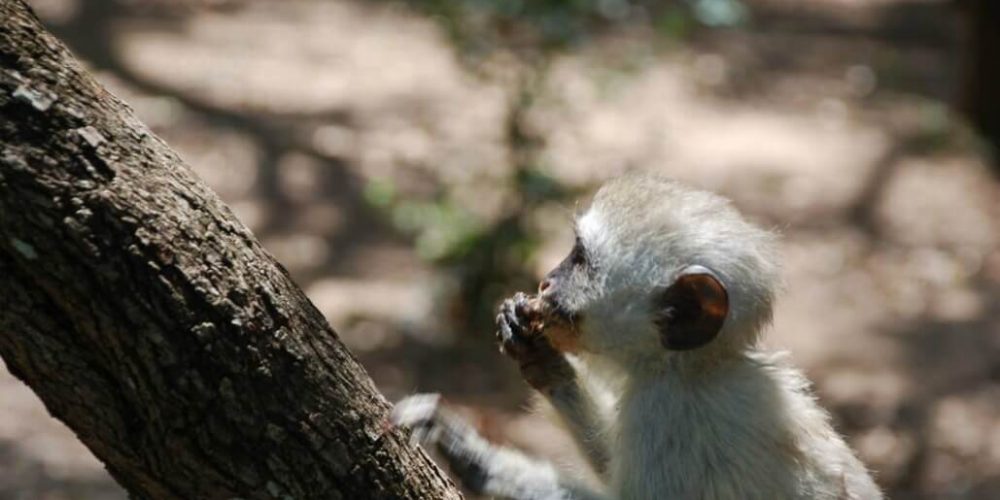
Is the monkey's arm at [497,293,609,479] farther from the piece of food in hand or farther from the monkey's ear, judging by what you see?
the monkey's ear

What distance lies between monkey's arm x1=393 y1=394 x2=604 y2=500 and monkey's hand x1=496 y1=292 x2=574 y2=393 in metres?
0.34

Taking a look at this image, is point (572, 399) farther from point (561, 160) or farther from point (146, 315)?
point (561, 160)

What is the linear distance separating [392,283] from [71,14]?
15.4ft

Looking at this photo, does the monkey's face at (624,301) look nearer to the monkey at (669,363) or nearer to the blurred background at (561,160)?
the monkey at (669,363)

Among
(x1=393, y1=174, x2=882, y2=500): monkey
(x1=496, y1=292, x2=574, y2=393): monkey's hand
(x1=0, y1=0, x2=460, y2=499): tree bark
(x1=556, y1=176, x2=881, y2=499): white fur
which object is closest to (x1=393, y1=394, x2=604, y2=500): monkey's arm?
(x1=393, y1=174, x2=882, y2=500): monkey

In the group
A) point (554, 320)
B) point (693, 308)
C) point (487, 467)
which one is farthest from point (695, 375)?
point (487, 467)

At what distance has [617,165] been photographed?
33.1 feet

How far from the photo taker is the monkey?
153 inches

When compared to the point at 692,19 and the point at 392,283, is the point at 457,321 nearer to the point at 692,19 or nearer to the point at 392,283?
the point at 392,283

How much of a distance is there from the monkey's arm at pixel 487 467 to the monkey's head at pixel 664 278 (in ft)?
1.42

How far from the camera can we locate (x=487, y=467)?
3869 millimetres

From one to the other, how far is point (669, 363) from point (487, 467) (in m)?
0.60

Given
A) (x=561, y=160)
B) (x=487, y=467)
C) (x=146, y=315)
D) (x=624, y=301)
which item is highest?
(x=561, y=160)

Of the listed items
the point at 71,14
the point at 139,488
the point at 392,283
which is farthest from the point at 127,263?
the point at 71,14
